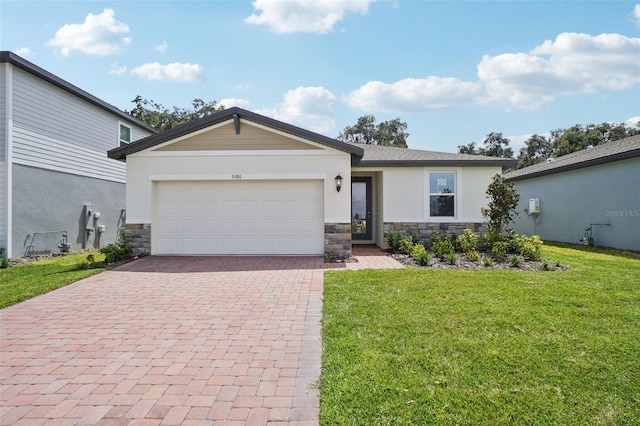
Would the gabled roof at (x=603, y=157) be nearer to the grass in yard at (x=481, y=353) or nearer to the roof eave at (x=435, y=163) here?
the roof eave at (x=435, y=163)

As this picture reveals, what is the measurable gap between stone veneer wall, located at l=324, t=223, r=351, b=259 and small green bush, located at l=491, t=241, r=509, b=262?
369cm

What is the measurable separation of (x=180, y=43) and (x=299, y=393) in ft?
35.2

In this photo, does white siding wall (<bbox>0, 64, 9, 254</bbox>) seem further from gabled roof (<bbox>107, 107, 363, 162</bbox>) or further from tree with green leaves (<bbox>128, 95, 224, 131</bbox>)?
tree with green leaves (<bbox>128, 95, 224, 131</bbox>)

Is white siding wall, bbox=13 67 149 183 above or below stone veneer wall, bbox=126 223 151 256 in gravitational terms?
above

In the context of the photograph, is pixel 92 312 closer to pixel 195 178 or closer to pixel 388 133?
pixel 195 178

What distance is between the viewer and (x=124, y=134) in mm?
14828

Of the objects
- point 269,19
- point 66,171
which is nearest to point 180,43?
point 269,19

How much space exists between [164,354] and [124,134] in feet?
45.5

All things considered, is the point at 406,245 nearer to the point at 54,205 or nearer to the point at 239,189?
the point at 239,189

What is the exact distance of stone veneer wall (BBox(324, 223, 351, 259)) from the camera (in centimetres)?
934

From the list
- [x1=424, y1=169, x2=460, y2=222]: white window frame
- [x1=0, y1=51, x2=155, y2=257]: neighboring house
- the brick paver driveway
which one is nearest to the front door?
[x1=424, y1=169, x2=460, y2=222]: white window frame

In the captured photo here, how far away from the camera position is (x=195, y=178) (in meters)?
9.54

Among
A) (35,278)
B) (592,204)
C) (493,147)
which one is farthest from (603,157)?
(493,147)

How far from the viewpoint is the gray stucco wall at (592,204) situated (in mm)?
11164
